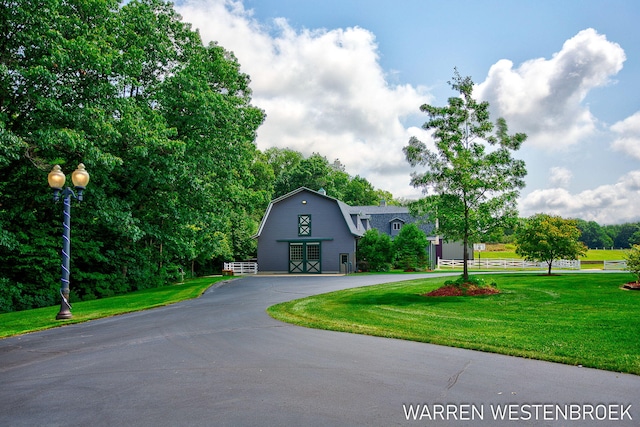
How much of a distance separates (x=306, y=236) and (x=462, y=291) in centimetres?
2319

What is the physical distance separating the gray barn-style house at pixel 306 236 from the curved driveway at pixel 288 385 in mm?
27800

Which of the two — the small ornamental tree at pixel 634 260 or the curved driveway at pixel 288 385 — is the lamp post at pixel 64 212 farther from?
the small ornamental tree at pixel 634 260

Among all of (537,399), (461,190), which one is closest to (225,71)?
(461,190)

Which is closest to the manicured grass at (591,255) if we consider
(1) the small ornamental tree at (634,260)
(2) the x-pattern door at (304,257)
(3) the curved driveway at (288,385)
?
(2) the x-pattern door at (304,257)

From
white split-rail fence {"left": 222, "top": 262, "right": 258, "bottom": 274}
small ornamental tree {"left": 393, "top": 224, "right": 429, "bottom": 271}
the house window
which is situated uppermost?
the house window

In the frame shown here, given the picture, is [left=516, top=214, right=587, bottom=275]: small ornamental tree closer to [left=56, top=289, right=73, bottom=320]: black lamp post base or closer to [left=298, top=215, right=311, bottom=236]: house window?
[left=298, top=215, right=311, bottom=236]: house window

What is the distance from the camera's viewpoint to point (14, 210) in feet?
57.5

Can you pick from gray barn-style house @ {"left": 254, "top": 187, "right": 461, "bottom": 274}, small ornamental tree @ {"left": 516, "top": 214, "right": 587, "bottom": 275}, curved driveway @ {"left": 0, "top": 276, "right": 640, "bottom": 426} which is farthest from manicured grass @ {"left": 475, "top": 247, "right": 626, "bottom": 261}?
curved driveway @ {"left": 0, "top": 276, "right": 640, "bottom": 426}

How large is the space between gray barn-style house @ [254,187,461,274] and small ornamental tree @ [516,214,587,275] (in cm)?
1524

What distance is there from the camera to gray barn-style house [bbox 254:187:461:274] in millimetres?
36156

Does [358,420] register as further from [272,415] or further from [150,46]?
[150,46]

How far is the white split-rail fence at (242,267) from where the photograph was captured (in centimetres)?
3803

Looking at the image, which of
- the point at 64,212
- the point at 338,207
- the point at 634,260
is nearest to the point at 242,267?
the point at 338,207

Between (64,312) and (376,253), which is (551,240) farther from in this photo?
(64,312)
